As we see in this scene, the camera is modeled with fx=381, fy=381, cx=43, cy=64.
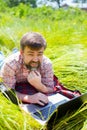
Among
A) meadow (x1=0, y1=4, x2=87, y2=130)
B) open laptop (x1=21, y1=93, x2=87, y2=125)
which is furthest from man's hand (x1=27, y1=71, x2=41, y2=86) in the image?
meadow (x1=0, y1=4, x2=87, y2=130)

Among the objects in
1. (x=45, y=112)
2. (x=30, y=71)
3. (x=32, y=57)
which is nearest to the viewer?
(x=45, y=112)

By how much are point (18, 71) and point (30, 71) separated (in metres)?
0.11

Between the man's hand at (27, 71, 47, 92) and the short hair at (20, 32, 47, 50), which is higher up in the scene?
the short hair at (20, 32, 47, 50)

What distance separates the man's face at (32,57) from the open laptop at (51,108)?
0.84 ft

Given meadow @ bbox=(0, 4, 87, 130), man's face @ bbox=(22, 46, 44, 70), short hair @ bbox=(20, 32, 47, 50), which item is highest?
short hair @ bbox=(20, 32, 47, 50)

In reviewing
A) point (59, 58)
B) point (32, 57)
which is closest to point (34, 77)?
point (32, 57)

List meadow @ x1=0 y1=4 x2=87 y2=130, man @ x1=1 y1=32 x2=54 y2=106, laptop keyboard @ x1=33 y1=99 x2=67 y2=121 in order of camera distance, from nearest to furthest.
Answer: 1. meadow @ x1=0 y1=4 x2=87 y2=130
2. laptop keyboard @ x1=33 y1=99 x2=67 y2=121
3. man @ x1=1 y1=32 x2=54 y2=106

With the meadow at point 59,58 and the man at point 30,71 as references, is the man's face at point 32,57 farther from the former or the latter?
the meadow at point 59,58

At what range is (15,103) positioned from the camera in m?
2.34

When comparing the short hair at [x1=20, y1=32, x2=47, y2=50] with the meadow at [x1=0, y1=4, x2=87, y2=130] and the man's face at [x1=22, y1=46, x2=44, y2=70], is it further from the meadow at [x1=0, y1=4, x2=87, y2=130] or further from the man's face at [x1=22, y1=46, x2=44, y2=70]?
the meadow at [x1=0, y1=4, x2=87, y2=130]

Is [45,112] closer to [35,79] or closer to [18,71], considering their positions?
[35,79]

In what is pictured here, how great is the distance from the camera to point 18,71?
105 inches

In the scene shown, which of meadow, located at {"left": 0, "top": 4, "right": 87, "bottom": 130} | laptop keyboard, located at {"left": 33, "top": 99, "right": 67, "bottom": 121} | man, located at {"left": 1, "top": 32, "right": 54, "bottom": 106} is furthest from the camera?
man, located at {"left": 1, "top": 32, "right": 54, "bottom": 106}

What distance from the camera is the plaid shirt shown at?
2600 millimetres
